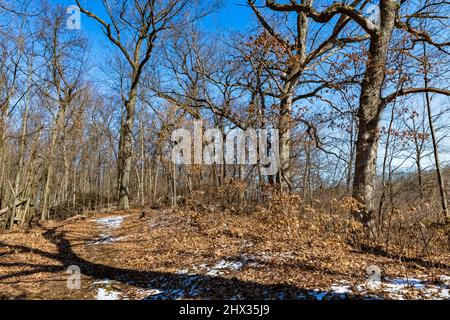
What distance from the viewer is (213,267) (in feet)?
17.5

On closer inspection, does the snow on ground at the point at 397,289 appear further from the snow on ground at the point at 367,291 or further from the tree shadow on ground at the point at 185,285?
the tree shadow on ground at the point at 185,285

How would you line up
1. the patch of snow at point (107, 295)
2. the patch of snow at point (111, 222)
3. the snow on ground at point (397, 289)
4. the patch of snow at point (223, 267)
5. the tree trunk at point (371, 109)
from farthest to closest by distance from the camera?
the patch of snow at point (111, 222) → the tree trunk at point (371, 109) → the patch of snow at point (223, 267) → the patch of snow at point (107, 295) → the snow on ground at point (397, 289)

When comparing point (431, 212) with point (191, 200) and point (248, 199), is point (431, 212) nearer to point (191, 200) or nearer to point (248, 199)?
point (248, 199)

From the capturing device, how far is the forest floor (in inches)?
157

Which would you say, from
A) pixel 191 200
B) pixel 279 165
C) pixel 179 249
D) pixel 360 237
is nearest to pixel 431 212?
pixel 360 237

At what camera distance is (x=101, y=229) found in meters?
10.8

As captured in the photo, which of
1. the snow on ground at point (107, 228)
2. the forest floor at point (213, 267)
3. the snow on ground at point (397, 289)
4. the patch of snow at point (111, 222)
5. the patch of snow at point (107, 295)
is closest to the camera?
the snow on ground at point (397, 289)

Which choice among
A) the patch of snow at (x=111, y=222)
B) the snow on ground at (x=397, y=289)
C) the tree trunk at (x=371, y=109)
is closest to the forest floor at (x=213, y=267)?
the snow on ground at (x=397, y=289)

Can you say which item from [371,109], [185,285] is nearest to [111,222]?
[185,285]

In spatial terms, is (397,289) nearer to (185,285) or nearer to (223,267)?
(223,267)

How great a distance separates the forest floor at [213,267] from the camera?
13.1 feet

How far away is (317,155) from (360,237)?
32.2 feet

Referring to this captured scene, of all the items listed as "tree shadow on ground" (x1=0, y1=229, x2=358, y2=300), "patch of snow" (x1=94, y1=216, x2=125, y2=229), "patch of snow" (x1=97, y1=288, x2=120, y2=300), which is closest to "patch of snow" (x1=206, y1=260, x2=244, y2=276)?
"tree shadow on ground" (x1=0, y1=229, x2=358, y2=300)

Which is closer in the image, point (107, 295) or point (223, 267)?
point (107, 295)
